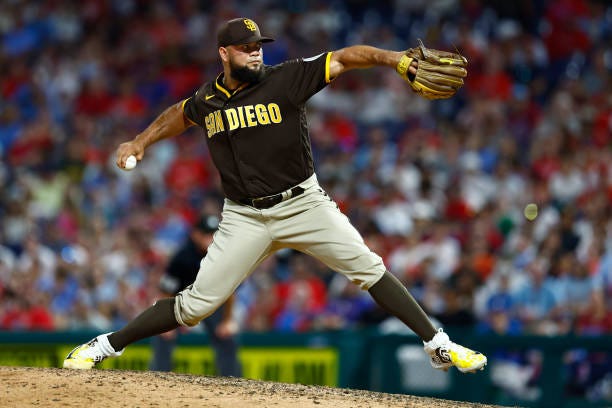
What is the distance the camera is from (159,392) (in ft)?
17.6

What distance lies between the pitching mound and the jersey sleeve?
4.89 ft

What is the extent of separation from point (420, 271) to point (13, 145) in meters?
6.07

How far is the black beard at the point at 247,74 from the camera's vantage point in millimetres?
5387

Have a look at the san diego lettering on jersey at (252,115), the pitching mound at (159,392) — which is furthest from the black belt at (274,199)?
the pitching mound at (159,392)

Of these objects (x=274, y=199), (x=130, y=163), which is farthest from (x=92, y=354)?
(x=274, y=199)

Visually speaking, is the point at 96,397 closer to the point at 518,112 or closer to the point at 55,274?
the point at 55,274

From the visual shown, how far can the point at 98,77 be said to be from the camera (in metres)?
14.0

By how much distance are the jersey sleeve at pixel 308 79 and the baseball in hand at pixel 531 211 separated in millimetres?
5487

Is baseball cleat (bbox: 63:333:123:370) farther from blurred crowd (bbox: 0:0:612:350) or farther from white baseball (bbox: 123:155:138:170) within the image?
blurred crowd (bbox: 0:0:612:350)

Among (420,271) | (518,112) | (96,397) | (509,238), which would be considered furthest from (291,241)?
(518,112)

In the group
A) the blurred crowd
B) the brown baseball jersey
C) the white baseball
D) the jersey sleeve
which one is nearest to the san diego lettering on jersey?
the brown baseball jersey

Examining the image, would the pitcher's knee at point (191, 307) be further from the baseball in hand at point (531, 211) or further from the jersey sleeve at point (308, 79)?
the baseball in hand at point (531, 211)

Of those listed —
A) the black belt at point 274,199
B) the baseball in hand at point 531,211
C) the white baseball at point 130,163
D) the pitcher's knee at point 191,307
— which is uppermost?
the white baseball at point 130,163

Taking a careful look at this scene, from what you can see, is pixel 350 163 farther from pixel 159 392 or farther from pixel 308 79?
pixel 159 392
